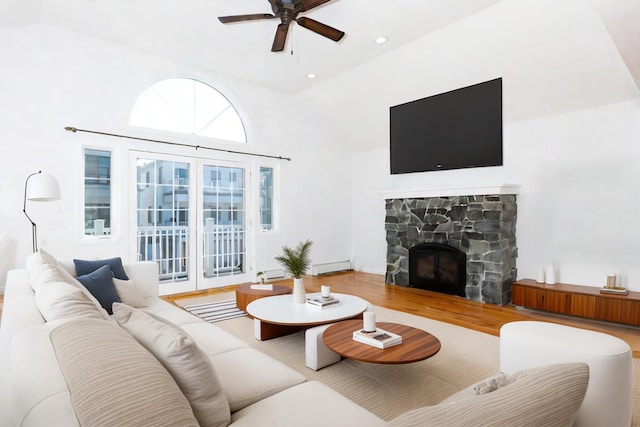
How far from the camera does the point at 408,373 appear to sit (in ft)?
8.91

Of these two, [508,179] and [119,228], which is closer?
[119,228]

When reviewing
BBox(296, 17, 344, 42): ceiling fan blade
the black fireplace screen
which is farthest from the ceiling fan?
the black fireplace screen

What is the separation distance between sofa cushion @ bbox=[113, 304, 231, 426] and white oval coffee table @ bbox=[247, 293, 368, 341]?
1.72m

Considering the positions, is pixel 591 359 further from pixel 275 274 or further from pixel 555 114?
pixel 275 274

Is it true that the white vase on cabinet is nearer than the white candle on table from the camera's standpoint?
No

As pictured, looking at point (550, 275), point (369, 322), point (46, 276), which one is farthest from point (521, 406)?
point (550, 275)

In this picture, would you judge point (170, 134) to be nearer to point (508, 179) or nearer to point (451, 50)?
point (451, 50)

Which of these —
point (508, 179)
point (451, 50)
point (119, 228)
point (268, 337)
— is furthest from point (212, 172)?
point (508, 179)

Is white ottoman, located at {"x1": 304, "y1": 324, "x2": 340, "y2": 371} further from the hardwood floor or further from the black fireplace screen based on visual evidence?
the black fireplace screen

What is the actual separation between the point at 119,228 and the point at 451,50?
4.88 metres

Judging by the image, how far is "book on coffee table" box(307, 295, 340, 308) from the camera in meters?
3.33

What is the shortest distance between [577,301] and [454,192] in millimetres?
2013

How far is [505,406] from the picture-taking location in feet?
2.66

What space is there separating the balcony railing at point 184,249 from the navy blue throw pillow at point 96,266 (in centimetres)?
180
